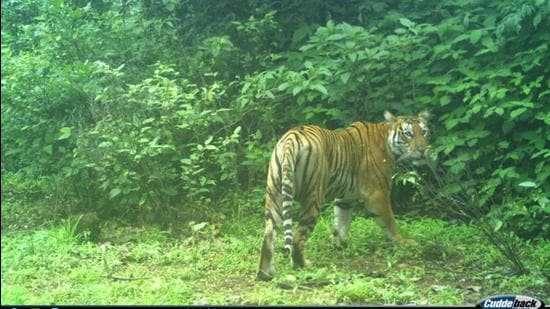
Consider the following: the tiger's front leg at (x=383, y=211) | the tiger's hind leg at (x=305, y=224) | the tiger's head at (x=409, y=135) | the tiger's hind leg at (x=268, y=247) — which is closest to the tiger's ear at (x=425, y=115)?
the tiger's head at (x=409, y=135)

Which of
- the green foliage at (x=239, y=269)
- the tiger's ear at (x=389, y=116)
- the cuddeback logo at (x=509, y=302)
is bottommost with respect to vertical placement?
the cuddeback logo at (x=509, y=302)

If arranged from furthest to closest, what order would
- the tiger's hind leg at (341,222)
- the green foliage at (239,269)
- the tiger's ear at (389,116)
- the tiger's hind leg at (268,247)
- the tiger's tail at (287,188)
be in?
the tiger's ear at (389,116), the tiger's hind leg at (341,222), the tiger's hind leg at (268,247), the tiger's tail at (287,188), the green foliage at (239,269)

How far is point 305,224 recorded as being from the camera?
17.0ft

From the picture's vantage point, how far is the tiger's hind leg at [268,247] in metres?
4.88

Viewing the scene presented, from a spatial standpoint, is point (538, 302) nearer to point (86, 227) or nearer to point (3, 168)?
point (86, 227)

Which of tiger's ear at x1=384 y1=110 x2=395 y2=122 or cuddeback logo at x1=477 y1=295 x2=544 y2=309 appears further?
tiger's ear at x1=384 y1=110 x2=395 y2=122

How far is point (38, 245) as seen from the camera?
15.9 ft

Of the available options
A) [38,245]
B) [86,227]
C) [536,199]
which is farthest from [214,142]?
[536,199]

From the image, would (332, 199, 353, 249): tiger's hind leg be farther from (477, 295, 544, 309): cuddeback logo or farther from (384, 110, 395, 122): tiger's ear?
(477, 295, 544, 309): cuddeback logo

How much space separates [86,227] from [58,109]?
838mm

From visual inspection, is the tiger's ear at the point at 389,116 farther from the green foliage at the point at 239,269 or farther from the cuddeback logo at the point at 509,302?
the cuddeback logo at the point at 509,302

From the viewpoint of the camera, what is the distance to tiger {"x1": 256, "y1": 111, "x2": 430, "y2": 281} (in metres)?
5.01

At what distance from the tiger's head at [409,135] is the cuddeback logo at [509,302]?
131 cm

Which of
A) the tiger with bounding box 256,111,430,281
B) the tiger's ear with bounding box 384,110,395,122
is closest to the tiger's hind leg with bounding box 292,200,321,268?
the tiger with bounding box 256,111,430,281
